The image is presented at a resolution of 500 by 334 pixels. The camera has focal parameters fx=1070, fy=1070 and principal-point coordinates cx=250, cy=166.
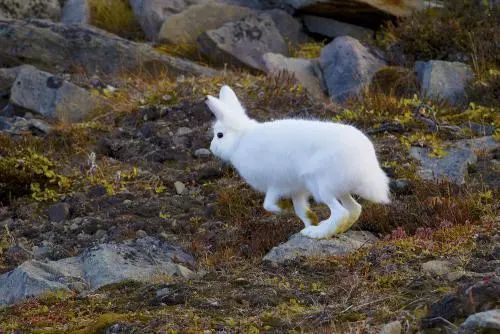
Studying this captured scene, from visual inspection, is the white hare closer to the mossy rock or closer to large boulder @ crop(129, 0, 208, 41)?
the mossy rock

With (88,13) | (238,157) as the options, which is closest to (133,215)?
(238,157)

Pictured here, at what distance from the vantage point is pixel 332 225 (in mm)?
8844

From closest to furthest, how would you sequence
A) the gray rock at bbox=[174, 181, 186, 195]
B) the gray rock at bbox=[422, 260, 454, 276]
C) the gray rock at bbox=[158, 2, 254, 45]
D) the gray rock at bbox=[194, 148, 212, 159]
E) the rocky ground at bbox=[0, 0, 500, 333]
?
the rocky ground at bbox=[0, 0, 500, 333], the gray rock at bbox=[422, 260, 454, 276], the gray rock at bbox=[174, 181, 186, 195], the gray rock at bbox=[194, 148, 212, 159], the gray rock at bbox=[158, 2, 254, 45]

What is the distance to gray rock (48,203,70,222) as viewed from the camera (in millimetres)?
11250

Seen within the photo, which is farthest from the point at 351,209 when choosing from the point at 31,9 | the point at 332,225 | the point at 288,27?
the point at 31,9

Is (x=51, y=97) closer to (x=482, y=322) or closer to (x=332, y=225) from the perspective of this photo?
(x=332, y=225)

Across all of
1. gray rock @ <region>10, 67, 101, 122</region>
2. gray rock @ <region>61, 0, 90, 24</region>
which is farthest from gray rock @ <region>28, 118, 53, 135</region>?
gray rock @ <region>61, 0, 90, 24</region>

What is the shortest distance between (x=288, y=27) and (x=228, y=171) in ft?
22.9

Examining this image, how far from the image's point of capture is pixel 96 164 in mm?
12453

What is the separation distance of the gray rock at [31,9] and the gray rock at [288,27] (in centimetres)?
411

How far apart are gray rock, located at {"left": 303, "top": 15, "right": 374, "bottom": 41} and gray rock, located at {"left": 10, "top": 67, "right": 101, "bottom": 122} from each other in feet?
17.2

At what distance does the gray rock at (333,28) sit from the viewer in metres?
18.0

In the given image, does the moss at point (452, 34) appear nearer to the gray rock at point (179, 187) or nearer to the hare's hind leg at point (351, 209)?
the gray rock at point (179, 187)

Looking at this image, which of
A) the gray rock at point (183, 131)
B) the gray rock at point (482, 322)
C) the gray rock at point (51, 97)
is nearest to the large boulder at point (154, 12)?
the gray rock at point (51, 97)
